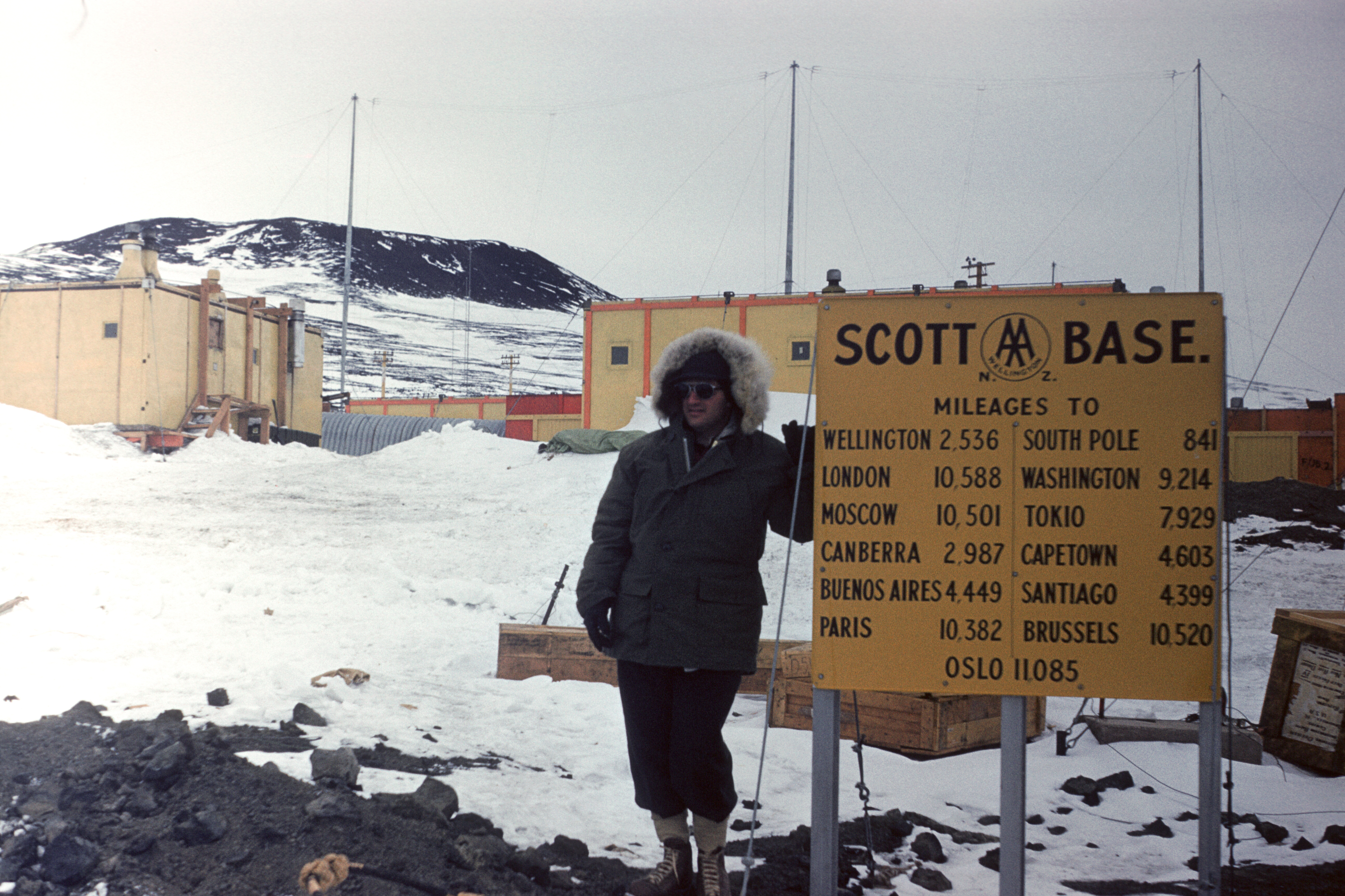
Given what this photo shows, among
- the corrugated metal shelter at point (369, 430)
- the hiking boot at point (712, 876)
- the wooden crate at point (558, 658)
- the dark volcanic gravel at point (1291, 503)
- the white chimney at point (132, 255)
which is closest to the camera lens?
the hiking boot at point (712, 876)

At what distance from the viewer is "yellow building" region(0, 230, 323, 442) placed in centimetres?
2584

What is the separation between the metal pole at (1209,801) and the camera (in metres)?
2.73

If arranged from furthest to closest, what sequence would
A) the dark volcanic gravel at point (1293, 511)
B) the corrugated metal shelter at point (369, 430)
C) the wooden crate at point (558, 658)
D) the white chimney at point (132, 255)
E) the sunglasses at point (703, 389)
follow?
the corrugated metal shelter at point (369, 430) → the white chimney at point (132, 255) → the dark volcanic gravel at point (1293, 511) → the wooden crate at point (558, 658) → the sunglasses at point (703, 389)

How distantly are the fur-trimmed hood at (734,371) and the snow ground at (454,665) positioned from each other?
202 centimetres

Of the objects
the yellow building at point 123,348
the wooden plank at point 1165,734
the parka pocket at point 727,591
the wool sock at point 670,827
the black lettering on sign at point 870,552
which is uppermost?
the yellow building at point 123,348

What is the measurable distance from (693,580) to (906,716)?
2986 mm

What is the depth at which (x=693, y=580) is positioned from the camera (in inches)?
125

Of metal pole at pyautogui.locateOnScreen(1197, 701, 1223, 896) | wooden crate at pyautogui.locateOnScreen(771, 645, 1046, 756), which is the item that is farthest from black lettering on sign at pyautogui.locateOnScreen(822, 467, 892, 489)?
wooden crate at pyautogui.locateOnScreen(771, 645, 1046, 756)

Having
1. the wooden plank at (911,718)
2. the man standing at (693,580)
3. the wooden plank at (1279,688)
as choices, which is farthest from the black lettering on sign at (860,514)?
the wooden plank at (1279,688)

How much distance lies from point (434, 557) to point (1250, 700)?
997 cm

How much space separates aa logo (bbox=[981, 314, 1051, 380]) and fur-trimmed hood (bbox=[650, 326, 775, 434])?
0.84m

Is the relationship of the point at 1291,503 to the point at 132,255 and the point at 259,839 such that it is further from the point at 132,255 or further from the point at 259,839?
the point at 132,255

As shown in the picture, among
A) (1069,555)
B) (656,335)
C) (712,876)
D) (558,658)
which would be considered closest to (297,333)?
(656,335)

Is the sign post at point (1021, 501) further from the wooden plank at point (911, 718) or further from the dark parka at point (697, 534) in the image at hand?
the wooden plank at point (911, 718)
